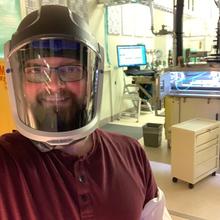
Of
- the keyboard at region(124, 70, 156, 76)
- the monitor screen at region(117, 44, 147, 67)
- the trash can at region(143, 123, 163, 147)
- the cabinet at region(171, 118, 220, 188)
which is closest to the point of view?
the cabinet at region(171, 118, 220, 188)

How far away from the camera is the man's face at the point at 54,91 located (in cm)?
86

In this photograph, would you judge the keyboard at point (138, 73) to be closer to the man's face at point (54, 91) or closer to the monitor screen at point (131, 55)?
the monitor screen at point (131, 55)

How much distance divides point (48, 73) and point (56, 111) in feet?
0.38

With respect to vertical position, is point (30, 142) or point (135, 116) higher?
point (30, 142)

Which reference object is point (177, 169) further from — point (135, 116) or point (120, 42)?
point (120, 42)

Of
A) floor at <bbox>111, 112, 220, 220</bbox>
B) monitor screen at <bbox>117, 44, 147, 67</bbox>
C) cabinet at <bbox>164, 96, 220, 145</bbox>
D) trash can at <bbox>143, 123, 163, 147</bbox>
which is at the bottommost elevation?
floor at <bbox>111, 112, 220, 220</bbox>

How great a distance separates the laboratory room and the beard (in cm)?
2

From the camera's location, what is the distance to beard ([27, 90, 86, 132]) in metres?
0.87

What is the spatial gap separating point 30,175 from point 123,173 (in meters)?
0.30

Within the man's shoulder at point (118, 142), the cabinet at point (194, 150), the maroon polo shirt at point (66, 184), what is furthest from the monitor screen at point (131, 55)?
the maroon polo shirt at point (66, 184)

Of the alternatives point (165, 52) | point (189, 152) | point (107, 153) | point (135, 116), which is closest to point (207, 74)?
point (189, 152)

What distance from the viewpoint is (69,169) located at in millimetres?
866

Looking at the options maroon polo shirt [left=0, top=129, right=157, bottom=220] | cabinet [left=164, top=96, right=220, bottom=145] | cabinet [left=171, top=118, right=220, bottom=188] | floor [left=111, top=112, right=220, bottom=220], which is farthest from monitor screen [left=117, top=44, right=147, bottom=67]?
maroon polo shirt [left=0, top=129, right=157, bottom=220]

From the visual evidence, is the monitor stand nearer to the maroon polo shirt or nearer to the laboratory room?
the laboratory room
